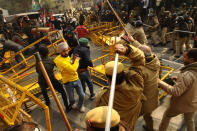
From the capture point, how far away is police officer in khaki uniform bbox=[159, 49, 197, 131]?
215 centimetres

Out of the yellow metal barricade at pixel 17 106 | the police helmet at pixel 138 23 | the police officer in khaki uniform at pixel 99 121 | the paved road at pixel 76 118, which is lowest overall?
the paved road at pixel 76 118

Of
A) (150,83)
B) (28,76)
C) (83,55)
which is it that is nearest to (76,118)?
(83,55)

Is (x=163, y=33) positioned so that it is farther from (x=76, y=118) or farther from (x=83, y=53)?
(x=76, y=118)

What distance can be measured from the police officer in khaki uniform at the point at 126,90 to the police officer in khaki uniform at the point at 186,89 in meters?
0.59

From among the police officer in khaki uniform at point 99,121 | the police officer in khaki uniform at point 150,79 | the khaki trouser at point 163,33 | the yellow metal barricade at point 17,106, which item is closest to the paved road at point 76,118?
the police officer in khaki uniform at point 150,79

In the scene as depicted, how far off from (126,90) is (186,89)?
1034 mm

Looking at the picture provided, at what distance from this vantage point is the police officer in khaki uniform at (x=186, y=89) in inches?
84.7

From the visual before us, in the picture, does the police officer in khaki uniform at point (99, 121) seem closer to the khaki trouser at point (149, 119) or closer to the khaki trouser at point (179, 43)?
the khaki trouser at point (149, 119)

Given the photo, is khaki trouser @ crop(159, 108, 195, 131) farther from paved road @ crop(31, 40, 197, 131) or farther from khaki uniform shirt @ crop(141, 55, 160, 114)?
paved road @ crop(31, 40, 197, 131)

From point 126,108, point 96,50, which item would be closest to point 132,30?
point 96,50

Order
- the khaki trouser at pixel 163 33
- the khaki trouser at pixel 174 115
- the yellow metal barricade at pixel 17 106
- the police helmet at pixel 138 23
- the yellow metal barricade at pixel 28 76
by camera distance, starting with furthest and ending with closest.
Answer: the khaki trouser at pixel 163 33, the police helmet at pixel 138 23, the yellow metal barricade at pixel 28 76, the khaki trouser at pixel 174 115, the yellow metal barricade at pixel 17 106

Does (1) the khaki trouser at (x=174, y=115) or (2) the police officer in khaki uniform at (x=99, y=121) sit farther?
(1) the khaki trouser at (x=174, y=115)

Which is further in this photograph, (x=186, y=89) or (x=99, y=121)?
(x=186, y=89)

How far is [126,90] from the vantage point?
74.0 inches
